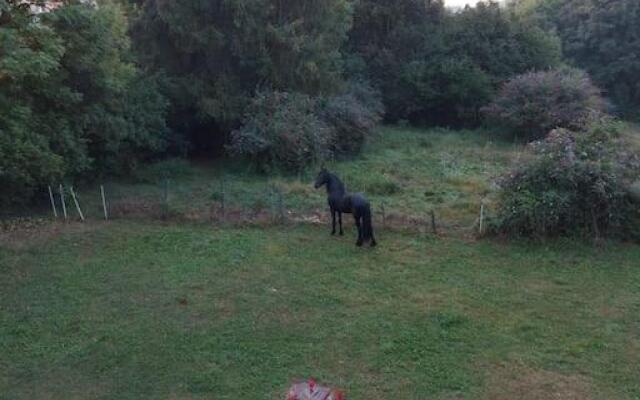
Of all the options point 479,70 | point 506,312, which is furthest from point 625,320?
point 479,70

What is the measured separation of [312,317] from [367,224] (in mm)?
3975

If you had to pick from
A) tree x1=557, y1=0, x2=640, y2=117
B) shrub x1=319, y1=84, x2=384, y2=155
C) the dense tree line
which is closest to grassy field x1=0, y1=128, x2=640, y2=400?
the dense tree line

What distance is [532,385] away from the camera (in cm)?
838

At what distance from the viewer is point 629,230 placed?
14.4 meters

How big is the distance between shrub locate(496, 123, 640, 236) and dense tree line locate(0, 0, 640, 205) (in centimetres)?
987

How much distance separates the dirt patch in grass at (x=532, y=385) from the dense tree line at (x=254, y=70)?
346 inches

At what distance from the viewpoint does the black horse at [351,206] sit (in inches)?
556

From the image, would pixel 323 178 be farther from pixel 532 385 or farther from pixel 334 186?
pixel 532 385

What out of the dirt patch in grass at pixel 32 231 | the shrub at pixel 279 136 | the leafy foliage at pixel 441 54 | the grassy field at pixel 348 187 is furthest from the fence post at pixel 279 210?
the leafy foliage at pixel 441 54

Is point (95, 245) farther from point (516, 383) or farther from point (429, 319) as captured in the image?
point (516, 383)

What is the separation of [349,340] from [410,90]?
28753 millimetres

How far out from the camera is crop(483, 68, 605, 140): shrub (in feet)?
97.1

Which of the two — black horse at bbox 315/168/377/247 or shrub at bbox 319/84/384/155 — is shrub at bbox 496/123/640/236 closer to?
black horse at bbox 315/168/377/247

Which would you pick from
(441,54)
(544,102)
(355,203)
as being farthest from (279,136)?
(441,54)
